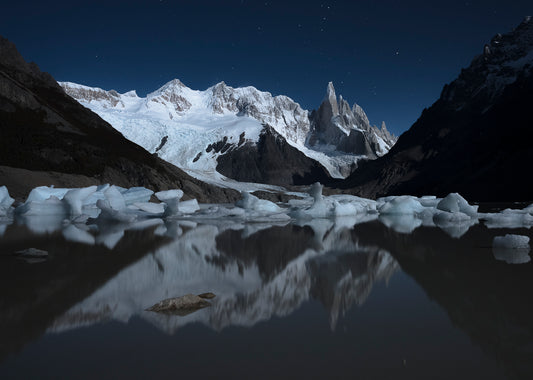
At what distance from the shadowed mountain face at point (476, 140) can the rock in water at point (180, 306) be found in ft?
183

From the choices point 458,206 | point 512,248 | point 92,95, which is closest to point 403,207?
point 458,206

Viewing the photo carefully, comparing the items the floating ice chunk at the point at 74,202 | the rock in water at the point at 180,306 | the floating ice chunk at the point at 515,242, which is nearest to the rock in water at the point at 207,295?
the rock in water at the point at 180,306

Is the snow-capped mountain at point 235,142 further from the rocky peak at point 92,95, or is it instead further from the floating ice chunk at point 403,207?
the floating ice chunk at point 403,207

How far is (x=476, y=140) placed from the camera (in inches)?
3029

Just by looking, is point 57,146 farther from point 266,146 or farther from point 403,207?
point 266,146

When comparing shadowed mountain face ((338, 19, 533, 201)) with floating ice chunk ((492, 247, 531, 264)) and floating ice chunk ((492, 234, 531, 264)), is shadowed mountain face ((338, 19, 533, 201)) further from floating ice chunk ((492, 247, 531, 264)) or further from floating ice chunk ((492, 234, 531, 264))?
floating ice chunk ((492, 247, 531, 264))

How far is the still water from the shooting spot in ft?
9.83

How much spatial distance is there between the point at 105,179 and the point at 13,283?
45.4m

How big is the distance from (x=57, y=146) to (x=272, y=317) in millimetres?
51077

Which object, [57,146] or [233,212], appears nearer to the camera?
[233,212]

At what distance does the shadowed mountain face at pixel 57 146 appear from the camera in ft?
135

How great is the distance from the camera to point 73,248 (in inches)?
363

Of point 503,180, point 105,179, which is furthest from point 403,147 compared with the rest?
point 105,179

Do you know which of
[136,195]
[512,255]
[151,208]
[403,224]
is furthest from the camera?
[136,195]
